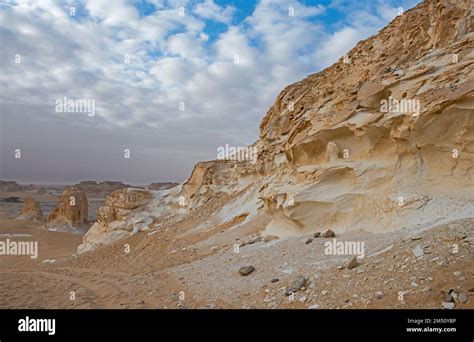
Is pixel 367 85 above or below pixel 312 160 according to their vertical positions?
above

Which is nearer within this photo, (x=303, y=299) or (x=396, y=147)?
(x=303, y=299)

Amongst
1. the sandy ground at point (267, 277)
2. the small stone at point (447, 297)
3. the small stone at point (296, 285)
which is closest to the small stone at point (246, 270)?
the sandy ground at point (267, 277)

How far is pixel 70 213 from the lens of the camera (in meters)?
33.8

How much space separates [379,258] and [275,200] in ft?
18.8

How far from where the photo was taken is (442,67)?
973 cm

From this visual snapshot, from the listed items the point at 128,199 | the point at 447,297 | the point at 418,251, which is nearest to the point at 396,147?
the point at 418,251

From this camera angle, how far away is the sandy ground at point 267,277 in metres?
5.54

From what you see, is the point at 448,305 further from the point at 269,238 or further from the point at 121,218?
the point at 121,218

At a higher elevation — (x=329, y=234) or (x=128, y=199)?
(x=128, y=199)

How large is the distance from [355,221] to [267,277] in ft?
9.50

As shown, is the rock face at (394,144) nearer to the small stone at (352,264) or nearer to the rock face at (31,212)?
the small stone at (352,264)
